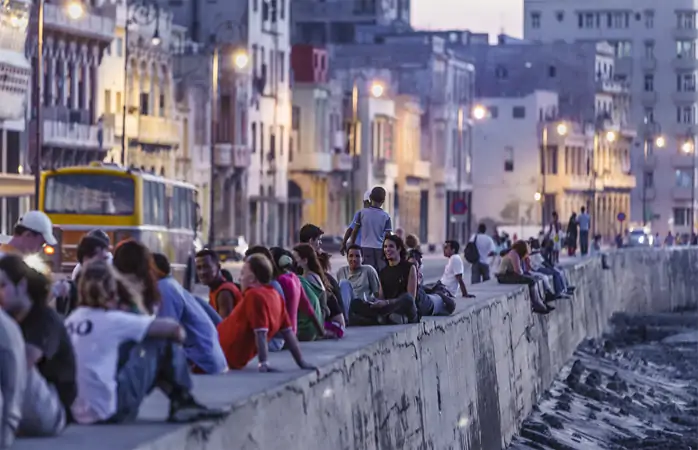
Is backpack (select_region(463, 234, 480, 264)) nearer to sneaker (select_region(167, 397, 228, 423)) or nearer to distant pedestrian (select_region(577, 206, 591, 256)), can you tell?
distant pedestrian (select_region(577, 206, 591, 256))

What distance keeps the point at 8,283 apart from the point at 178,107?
70805mm

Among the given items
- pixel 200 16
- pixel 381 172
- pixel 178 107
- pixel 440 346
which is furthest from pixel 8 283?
pixel 381 172

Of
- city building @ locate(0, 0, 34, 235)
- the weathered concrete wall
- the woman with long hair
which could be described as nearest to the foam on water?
the weathered concrete wall

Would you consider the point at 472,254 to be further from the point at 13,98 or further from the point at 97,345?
the point at 97,345

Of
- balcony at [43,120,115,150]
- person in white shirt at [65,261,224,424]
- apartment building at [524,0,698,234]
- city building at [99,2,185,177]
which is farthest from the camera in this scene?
apartment building at [524,0,698,234]

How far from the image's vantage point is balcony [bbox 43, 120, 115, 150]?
66.2 meters

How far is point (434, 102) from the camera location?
11769 centimetres

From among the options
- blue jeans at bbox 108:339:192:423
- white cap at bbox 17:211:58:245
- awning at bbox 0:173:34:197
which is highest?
awning at bbox 0:173:34:197

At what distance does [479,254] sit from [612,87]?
10694 centimetres

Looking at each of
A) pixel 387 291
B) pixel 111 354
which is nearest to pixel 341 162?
pixel 387 291

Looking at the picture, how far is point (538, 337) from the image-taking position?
37.0m

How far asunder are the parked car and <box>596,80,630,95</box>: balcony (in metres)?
70.4

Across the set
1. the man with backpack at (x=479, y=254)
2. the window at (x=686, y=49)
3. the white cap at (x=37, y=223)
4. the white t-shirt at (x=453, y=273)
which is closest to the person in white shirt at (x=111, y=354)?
the white cap at (x=37, y=223)

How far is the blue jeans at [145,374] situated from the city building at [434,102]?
102 metres
